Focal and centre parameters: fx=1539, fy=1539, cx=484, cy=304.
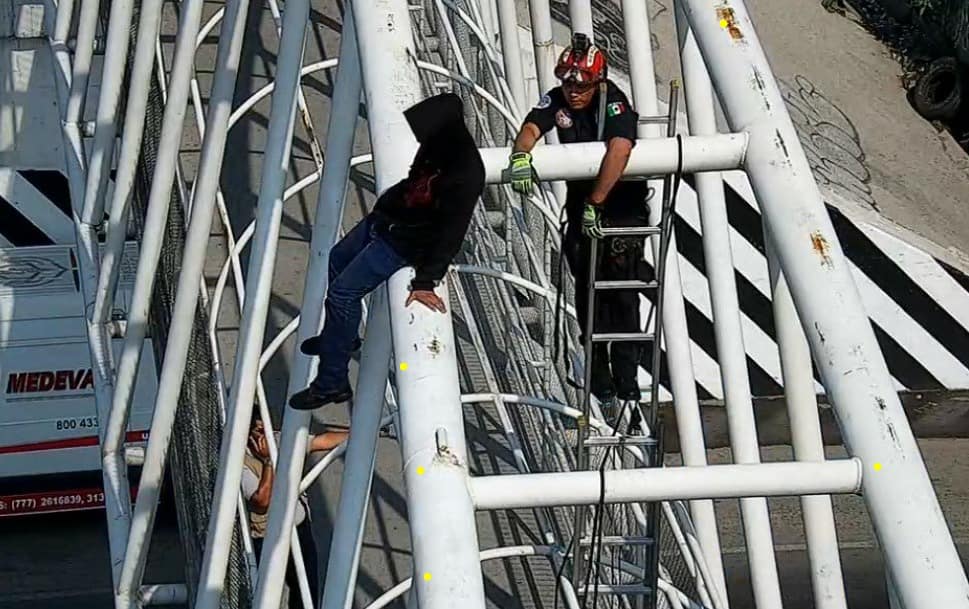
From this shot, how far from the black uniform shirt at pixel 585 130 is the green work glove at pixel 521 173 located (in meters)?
1.27

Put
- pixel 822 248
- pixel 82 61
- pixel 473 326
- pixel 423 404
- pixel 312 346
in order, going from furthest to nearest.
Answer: pixel 82 61
pixel 473 326
pixel 312 346
pixel 822 248
pixel 423 404

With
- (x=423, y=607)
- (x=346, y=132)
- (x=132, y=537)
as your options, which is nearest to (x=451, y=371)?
(x=423, y=607)

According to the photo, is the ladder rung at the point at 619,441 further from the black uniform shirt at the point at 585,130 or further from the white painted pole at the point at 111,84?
the white painted pole at the point at 111,84

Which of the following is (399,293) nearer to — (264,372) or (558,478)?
(558,478)

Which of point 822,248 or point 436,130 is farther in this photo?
point 436,130

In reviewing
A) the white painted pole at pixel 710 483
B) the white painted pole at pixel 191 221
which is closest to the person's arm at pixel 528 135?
the white painted pole at pixel 710 483

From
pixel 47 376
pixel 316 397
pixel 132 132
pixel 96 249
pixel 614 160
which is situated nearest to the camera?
pixel 614 160

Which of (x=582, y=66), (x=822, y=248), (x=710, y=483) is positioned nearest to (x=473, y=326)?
(x=582, y=66)

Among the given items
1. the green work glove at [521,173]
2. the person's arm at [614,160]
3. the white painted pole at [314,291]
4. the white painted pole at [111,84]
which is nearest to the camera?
the green work glove at [521,173]

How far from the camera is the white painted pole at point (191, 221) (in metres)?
7.48

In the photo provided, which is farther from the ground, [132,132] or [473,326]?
[132,132]

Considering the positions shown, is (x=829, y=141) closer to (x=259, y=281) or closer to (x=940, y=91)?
(x=940, y=91)

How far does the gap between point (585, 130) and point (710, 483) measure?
2880 millimetres

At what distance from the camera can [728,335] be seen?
702cm
